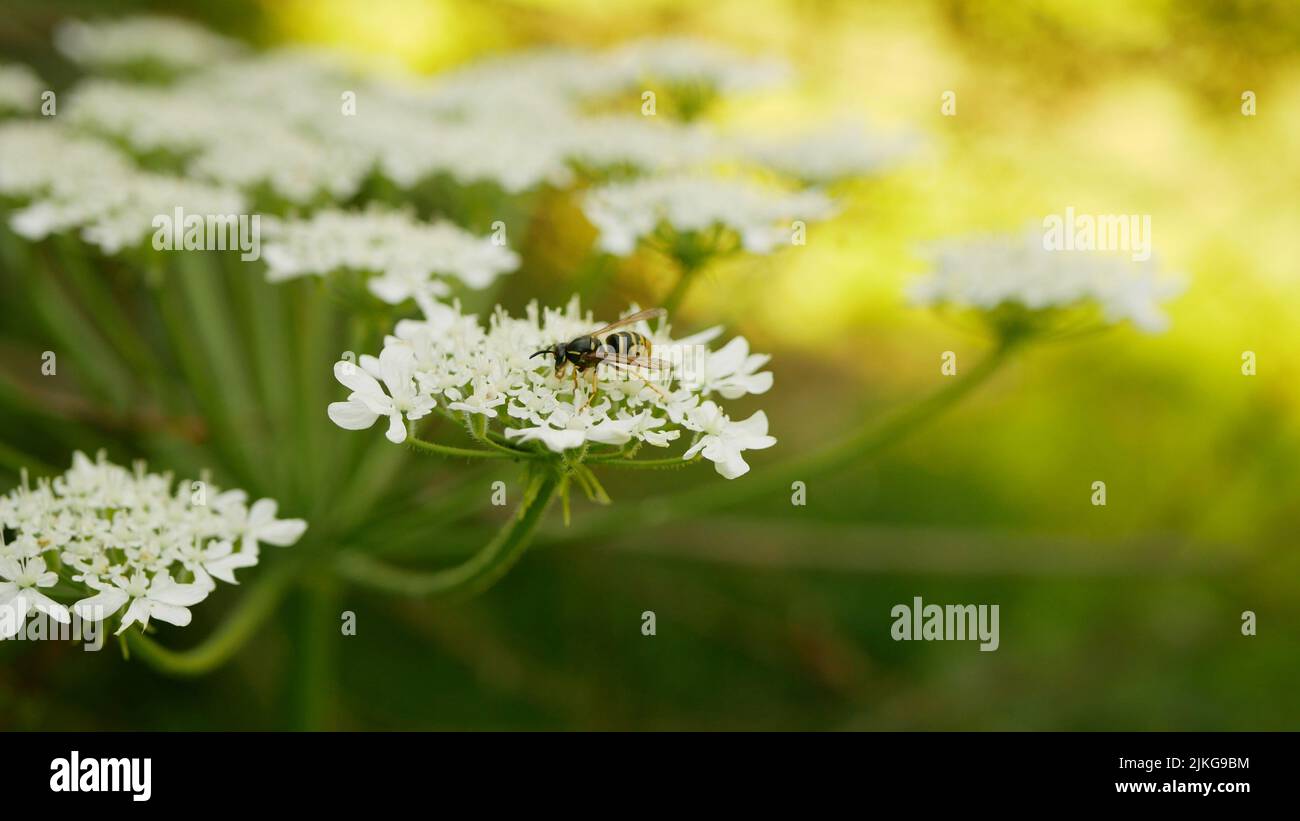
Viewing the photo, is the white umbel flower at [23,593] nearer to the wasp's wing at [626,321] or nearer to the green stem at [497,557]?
the green stem at [497,557]

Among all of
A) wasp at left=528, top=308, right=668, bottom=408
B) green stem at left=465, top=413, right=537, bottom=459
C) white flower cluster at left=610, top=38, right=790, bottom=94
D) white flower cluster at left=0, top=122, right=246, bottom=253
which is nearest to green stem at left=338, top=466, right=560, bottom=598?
green stem at left=465, top=413, right=537, bottom=459

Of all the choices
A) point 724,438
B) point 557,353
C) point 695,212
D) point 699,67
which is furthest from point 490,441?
point 699,67

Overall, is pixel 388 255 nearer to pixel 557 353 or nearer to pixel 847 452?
pixel 557 353

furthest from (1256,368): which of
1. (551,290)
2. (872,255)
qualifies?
(551,290)

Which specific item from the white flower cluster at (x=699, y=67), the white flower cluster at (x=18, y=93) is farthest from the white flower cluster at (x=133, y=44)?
the white flower cluster at (x=699, y=67)

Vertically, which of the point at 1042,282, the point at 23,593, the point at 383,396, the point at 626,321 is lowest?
the point at 23,593

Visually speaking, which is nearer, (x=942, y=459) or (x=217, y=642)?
(x=217, y=642)

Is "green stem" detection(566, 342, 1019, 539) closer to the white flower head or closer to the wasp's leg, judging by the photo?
the wasp's leg
